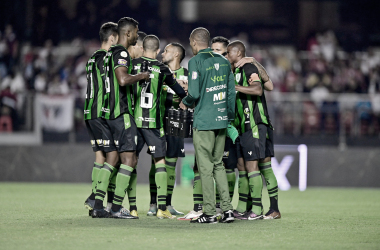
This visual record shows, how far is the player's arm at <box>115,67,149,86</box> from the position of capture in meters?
6.48

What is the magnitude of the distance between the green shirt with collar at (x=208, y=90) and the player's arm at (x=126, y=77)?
60 cm

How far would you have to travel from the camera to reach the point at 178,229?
5887 millimetres

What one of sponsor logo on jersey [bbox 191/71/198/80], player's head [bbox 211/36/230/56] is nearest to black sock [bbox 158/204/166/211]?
sponsor logo on jersey [bbox 191/71/198/80]

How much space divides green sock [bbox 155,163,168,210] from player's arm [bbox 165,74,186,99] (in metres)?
0.93

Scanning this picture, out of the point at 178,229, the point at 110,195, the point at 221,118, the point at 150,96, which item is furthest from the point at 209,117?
the point at 110,195

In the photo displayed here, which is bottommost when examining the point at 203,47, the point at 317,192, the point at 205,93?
the point at 317,192

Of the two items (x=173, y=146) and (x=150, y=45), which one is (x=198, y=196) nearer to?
(x=173, y=146)

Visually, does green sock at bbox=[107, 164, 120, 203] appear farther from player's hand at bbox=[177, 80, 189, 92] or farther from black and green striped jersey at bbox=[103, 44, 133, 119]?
player's hand at bbox=[177, 80, 189, 92]

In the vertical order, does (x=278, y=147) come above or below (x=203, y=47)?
below

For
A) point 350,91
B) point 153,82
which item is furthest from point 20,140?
point 350,91

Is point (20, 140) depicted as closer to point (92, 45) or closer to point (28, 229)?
point (92, 45)

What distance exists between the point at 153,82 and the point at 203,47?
2.82 ft

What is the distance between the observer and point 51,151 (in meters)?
12.5

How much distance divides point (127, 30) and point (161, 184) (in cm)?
196
